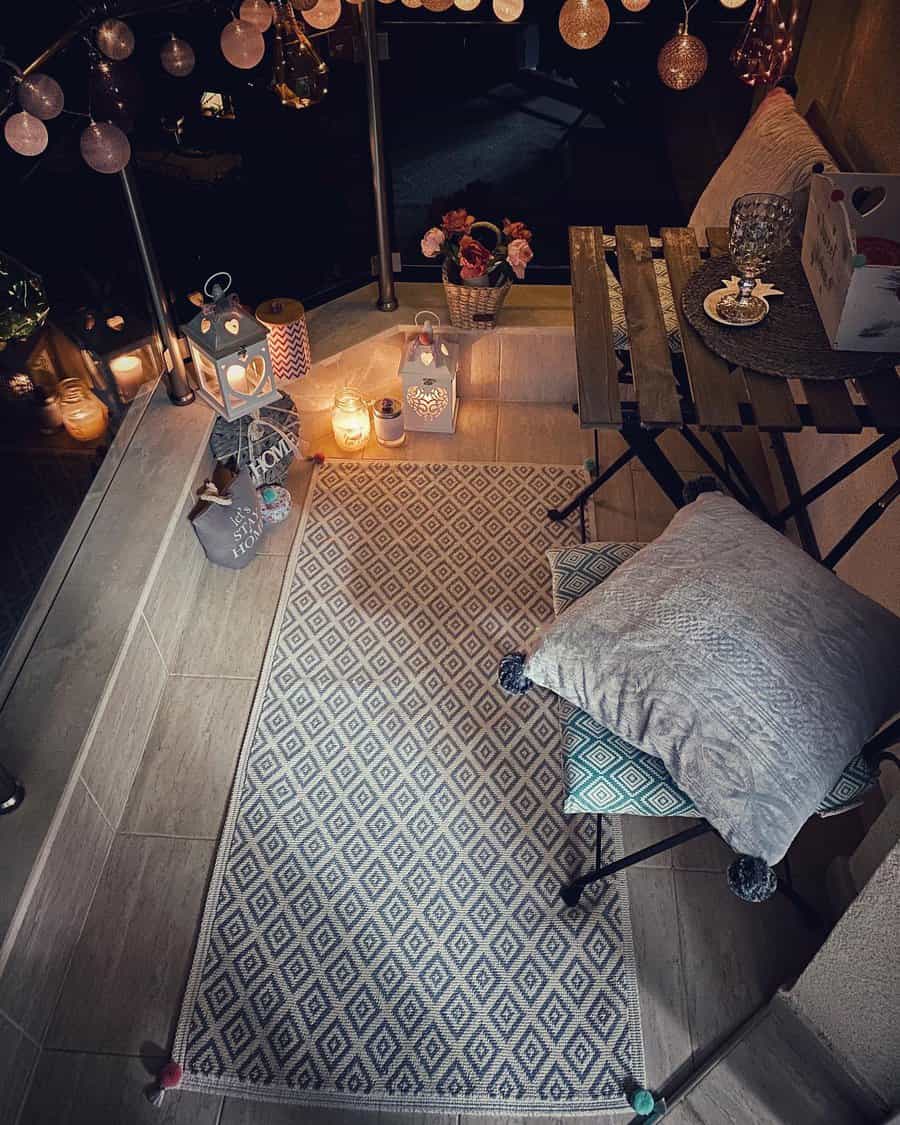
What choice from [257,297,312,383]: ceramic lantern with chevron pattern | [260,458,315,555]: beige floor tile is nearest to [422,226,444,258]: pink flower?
[257,297,312,383]: ceramic lantern with chevron pattern

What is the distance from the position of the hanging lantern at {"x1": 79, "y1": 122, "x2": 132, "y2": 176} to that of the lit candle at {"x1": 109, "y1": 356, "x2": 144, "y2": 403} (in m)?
1.14

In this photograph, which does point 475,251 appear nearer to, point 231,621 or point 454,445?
point 454,445

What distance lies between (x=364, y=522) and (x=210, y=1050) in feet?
5.01

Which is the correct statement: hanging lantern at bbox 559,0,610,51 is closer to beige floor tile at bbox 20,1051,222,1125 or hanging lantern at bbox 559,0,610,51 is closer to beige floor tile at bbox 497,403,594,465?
beige floor tile at bbox 497,403,594,465

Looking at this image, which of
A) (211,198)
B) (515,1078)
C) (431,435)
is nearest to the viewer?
(515,1078)

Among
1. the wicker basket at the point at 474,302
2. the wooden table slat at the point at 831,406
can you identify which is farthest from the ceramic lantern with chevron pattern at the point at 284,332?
the wooden table slat at the point at 831,406

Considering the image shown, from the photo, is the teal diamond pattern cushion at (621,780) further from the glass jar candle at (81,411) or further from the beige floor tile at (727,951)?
the glass jar candle at (81,411)

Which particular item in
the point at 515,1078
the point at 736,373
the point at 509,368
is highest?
the point at 736,373

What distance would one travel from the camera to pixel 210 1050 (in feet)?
6.07

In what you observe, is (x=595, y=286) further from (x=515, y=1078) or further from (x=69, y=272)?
(x=515, y=1078)

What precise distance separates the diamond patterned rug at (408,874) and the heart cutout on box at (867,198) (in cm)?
120

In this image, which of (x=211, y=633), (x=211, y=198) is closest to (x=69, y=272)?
(x=211, y=198)

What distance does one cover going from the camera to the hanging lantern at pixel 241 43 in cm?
179

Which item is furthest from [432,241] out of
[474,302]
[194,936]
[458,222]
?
[194,936]
